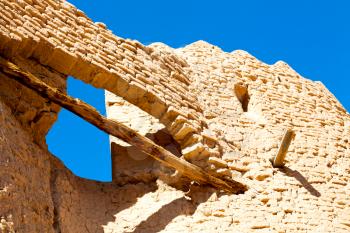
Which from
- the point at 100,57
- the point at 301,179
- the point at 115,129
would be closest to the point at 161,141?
the point at 115,129

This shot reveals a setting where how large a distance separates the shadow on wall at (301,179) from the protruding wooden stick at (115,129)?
76 cm

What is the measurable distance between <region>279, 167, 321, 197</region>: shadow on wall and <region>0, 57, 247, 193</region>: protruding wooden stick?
2.48ft

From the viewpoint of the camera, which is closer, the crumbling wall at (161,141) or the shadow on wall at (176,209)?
the crumbling wall at (161,141)

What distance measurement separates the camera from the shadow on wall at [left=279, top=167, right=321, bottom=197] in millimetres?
8266

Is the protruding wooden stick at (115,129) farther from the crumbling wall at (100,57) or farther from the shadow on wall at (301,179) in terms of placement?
the shadow on wall at (301,179)

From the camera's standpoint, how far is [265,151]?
8.70m

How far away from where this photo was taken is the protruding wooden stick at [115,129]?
6.65 m

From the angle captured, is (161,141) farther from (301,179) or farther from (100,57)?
(301,179)

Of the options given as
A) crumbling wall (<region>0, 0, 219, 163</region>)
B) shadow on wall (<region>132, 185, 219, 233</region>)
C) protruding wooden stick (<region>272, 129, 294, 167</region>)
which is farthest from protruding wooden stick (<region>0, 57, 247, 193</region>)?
protruding wooden stick (<region>272, 129, 294, 167</region>)

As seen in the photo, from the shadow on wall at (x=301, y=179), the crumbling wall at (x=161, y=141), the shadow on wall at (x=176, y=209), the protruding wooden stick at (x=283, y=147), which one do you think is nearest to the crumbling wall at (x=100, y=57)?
the crumbling wall at (x=161, y=141)

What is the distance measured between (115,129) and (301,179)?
2.57 meters

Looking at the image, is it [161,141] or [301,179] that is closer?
[301,179]

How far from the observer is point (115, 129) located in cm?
733

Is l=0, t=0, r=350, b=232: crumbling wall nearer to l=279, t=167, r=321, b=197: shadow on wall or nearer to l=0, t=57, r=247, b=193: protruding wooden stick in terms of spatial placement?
l=279, t=167, r=321, b=197: shadow on wall
